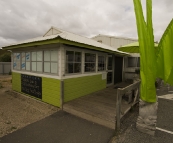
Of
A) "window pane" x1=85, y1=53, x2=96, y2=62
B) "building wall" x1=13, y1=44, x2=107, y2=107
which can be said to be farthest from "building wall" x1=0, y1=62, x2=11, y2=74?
"window pane" x1=85, y1=53, x2=96, y2=62

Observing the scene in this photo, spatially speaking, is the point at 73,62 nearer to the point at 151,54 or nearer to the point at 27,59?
the point at 27,59

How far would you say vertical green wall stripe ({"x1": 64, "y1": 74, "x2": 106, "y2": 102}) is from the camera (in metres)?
4.81

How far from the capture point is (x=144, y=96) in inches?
117

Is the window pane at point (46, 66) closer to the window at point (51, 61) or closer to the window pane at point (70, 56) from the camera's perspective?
the window at point (51, 61)

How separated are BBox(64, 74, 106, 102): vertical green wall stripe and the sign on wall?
4.96ft

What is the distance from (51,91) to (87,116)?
1.97 m

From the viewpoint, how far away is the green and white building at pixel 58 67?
4529mm

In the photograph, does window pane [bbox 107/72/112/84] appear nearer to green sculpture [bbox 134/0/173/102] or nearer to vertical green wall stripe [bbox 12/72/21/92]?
green sculpture [bbox 134/0/173/102]

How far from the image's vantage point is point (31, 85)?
5957mm

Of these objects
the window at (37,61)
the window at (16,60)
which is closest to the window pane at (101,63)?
Result: the window at (37,61)

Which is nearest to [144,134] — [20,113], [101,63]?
[20,113]

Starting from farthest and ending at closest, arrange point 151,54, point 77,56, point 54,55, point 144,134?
1. point 77,56
2. point 54,55
3. point 144,134
4. point 151,54

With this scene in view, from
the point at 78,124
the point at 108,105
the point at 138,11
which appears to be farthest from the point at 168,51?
the point at 78,124

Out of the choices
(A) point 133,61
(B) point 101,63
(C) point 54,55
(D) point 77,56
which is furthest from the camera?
(A) point 133,61
